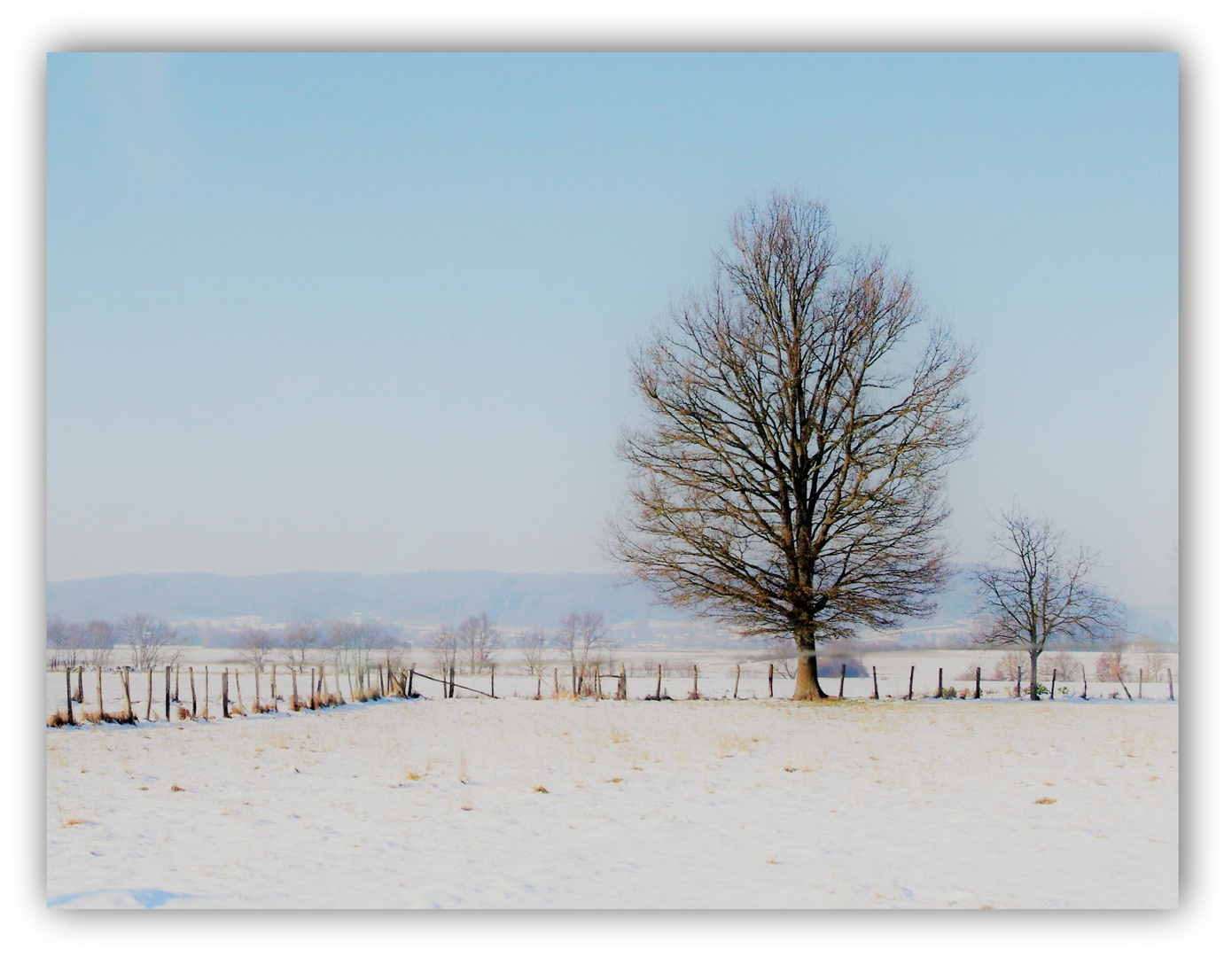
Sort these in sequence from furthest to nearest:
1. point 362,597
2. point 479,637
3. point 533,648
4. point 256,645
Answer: point 479,637 → point 533,648 → point 362,597 → point 256,645

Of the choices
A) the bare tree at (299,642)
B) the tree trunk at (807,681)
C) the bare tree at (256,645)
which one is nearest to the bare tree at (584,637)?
the tree trunk at (807,681)

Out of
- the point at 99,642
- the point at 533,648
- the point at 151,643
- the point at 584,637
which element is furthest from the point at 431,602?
the point at 99,642

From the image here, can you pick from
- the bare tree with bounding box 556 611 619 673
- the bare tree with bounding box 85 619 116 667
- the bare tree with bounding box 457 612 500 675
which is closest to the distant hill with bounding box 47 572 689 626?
the bare tree with bounding box 85 619 116 667

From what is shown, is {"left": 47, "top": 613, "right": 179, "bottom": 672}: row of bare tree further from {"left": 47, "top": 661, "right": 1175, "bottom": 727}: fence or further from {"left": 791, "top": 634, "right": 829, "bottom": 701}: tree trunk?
{"left": 791, "top": 634, "right": 829, "bottom": 701}: tree trunk

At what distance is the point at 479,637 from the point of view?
3562 cm

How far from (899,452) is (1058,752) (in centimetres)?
661

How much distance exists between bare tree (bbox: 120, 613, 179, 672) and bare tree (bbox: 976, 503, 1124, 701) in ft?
47.5

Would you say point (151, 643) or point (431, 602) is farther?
point (431, 602)

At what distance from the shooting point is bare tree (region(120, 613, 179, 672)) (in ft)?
50.2

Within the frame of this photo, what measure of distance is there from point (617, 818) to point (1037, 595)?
1742 cm

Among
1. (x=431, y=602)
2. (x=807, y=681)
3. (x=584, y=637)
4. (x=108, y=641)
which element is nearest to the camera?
(x=108, y=641)

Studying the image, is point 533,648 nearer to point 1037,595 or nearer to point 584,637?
point 584,637

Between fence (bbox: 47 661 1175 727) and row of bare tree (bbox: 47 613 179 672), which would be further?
fence (bbox: 47 661 1175 727)
